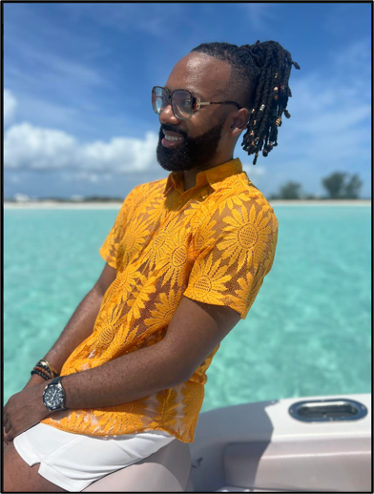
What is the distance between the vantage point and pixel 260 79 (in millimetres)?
1270

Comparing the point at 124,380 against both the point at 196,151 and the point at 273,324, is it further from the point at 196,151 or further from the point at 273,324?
the point at 273,324

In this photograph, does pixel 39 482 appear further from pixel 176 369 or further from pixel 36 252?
pixel 36 252

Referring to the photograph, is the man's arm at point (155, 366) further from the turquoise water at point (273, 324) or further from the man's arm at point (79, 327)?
the turquoise water at point (273, 324)

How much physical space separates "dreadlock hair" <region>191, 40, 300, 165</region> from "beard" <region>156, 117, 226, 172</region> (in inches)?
4.4

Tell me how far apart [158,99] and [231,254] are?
0.57m

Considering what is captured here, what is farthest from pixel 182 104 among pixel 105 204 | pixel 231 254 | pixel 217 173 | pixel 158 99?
pixel 105 204

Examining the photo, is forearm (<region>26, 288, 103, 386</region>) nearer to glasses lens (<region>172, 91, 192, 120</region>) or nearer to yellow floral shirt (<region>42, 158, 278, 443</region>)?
yellow floral shirt (<region>42, 158, 278, 443</region>)

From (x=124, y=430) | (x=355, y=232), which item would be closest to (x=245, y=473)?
(x=124, y=430)

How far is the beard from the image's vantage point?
123 centimetres

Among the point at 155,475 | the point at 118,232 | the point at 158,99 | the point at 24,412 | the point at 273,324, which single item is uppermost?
the point at 158,99

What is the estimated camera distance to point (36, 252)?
31.1 ft

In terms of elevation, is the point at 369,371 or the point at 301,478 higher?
the point at 301,478

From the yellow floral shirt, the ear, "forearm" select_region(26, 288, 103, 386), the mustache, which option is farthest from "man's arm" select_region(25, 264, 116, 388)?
the ear

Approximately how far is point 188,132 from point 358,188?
1508 inches
